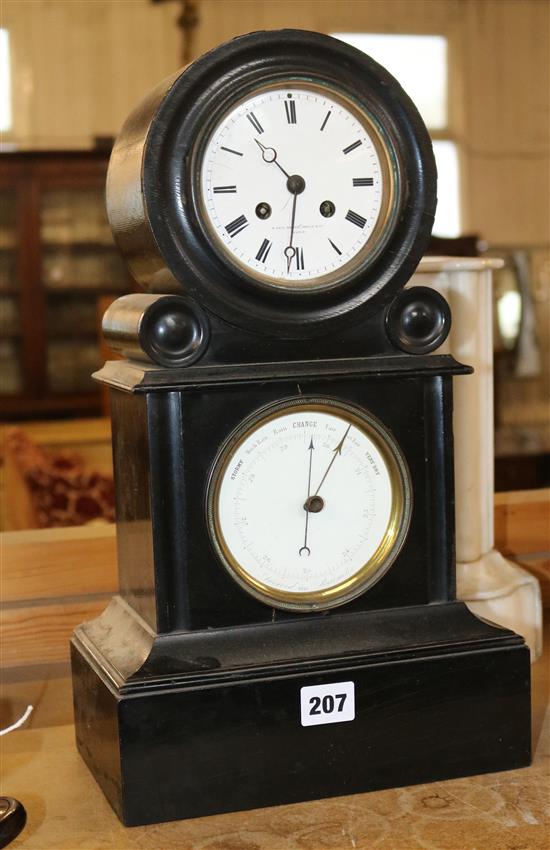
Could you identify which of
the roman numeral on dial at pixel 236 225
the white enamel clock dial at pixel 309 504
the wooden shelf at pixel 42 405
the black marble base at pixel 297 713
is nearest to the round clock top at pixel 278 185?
the roman numeral on dial at pixel 236 225

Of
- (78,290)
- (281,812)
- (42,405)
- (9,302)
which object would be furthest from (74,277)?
(281,812)

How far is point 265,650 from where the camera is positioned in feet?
3.60

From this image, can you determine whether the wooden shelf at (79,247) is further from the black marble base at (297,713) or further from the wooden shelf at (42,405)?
the black marble base at (297,713)

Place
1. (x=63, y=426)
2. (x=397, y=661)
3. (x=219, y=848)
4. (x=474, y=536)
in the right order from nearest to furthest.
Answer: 1. (x=219, y=848)
2. (x=397, y=661)
3. (x=474, y=536)
4. (x=63, y=426)

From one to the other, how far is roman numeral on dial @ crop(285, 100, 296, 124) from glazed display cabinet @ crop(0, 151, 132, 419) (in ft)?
15.8

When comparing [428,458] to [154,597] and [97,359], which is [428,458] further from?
[97,359]

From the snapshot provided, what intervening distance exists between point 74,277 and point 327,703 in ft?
16.4

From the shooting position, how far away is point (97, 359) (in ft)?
19.4

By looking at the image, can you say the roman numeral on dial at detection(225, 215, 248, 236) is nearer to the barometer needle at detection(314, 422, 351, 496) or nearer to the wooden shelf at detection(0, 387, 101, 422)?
the barometer needle at detection(314, 422, 351, 496)

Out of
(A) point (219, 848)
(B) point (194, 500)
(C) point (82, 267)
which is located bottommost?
(A) point (219, 848)

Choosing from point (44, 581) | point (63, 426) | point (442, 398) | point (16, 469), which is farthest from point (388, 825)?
point (63, 426)

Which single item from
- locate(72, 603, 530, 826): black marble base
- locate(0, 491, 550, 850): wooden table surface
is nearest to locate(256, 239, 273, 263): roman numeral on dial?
locate(72, 603, 530, 826): black marble base

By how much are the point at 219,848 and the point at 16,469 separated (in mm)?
2507

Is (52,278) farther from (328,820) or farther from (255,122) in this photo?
(328,820)
